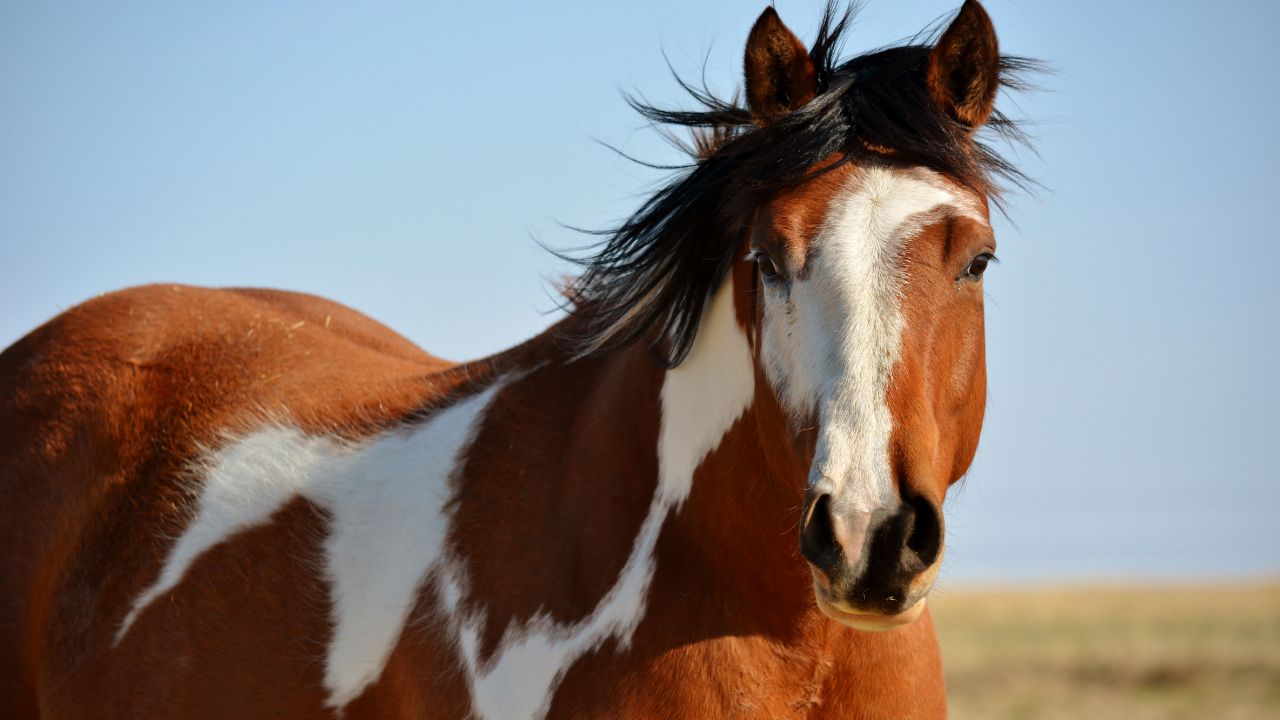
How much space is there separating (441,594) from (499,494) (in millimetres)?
316

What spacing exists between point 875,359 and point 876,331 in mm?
65

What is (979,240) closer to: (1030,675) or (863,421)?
(863,421)

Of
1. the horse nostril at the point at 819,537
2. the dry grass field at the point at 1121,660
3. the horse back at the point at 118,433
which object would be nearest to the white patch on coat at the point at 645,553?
the horse nostril at the point at 819,537

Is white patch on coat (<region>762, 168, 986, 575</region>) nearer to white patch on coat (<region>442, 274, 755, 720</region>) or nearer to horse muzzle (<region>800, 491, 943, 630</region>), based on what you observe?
horse muzzle (<region>800, 491, 943, 630</region>)

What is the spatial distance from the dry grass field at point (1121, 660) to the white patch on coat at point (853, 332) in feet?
18.4

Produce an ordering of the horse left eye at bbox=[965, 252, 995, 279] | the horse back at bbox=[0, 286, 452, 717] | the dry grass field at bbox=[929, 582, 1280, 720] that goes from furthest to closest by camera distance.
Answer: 1. the dry grass field at bbox=[929, 582, 1280, 720]
2. the horse back at bbox=[0, 286, 452, 717]
3. the horse left eye at bbox=[965, 252, 995, 279]

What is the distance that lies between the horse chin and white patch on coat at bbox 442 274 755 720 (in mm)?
555

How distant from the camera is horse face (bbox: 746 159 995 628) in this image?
1862mm

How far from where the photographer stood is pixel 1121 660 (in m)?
11.2

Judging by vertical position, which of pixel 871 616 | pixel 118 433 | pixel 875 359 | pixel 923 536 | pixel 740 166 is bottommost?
pixel 871 616

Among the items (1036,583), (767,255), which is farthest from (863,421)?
(1036,583)

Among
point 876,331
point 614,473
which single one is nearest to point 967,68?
point 876,331

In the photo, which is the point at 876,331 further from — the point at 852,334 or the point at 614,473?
the point at 614,473

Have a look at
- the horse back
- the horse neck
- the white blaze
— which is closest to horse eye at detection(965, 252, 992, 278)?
the white blaze
